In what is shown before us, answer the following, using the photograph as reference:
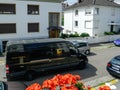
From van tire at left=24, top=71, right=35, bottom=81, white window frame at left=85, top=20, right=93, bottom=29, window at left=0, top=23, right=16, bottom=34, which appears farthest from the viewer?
white window frame at left=85, top=20, right=93, bottom=29

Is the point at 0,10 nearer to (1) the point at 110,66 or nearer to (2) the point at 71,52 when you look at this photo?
(2) the point at 71,52

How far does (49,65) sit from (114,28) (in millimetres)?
28543

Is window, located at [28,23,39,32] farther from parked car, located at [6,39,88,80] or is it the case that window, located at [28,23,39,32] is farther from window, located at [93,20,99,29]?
window, located at [93,20,99,29]

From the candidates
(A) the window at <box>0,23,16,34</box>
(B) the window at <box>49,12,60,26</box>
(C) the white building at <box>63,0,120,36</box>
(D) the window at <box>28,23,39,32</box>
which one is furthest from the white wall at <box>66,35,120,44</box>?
(A) the window at <box>0,23,16,34</box>

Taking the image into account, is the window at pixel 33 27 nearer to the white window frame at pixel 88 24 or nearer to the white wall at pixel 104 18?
the white window frame at pixel 88 24

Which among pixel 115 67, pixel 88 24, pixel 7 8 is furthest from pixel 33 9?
pixel 115 67

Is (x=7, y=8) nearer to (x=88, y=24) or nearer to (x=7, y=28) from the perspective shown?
(x=7, y=28)

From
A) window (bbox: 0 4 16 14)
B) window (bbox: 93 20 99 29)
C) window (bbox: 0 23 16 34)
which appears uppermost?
window (bbox: 0 4 16 14)

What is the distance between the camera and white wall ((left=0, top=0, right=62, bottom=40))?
73.8ft

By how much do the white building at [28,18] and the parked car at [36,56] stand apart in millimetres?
11665

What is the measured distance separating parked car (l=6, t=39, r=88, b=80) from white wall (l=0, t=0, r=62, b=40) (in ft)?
38.7

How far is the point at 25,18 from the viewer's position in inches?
923

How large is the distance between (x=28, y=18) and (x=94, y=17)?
1439cm

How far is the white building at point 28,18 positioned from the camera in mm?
22391
